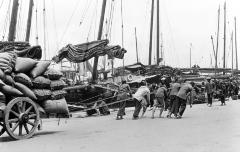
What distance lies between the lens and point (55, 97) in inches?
462

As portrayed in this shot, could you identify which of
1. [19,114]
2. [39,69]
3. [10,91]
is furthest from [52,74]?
[19,114]

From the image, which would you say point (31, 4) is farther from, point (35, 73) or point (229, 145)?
point (229, 145)

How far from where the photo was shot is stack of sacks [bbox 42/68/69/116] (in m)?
11.5

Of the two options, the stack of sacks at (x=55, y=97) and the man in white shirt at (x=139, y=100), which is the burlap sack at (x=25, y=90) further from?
the man in white shirt at (x=139, y=100)

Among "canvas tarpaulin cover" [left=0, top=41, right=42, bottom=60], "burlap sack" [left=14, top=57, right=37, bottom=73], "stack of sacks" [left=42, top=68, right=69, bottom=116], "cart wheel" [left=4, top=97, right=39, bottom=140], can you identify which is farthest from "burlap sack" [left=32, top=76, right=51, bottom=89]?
"canvas tarpaulin cover" [left=0, top=41, right=42, bottom=60]

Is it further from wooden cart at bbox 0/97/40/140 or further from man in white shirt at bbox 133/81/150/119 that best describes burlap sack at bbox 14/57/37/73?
man in white shirt at bbox 133/81/150/119

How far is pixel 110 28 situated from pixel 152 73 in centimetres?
473

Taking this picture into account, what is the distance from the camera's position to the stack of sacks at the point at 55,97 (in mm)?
11492

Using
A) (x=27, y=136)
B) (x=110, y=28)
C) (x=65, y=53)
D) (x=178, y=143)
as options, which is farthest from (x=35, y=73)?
(x=110, y=28)

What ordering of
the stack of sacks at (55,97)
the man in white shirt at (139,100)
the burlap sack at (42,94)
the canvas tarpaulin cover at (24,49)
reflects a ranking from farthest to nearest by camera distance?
the man in white shirt at (139,100) < the canvas tarpaulin cover at (24,49) < the stack of sacks at (55,97) < the burlap sack at (42,94)

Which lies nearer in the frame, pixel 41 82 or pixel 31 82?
pixel 31 82

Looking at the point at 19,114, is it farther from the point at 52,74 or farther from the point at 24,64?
the point at 52,74

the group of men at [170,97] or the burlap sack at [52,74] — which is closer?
the burlap sack at [52,74]

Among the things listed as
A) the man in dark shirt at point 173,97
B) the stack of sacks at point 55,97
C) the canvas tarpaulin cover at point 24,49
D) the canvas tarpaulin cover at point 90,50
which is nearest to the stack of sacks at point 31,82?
the stack of sacks at point 55,97
